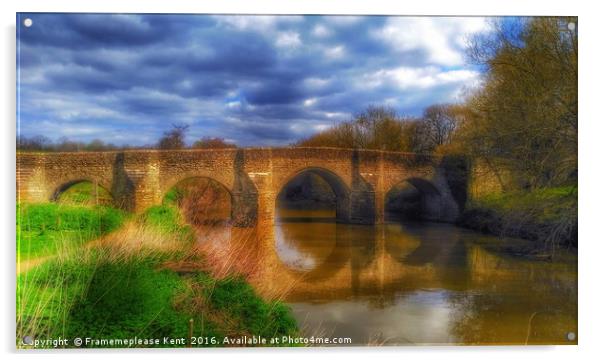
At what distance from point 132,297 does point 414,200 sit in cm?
1325

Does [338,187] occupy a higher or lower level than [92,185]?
lower

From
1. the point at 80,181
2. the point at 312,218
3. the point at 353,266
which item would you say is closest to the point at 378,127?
the point at 353,266

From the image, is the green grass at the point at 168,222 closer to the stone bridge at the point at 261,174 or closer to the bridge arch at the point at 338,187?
the stone bridge at the point at 261,174

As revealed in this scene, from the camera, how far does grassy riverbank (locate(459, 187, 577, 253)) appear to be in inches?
258

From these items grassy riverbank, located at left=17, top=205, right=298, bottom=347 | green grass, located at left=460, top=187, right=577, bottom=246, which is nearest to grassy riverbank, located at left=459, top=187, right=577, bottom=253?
green grass, located at left=460, top=187, right=577, bottom=246

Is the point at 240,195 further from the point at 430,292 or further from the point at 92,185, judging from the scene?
the point at 430,292

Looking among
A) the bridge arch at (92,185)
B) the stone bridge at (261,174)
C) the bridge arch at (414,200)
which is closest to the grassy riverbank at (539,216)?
the stone bridge at (261,174)

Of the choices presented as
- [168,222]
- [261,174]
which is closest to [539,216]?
[168,222]

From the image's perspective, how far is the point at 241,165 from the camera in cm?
1373

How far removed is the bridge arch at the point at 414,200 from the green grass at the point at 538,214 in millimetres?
3512

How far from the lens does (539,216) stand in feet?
25.6

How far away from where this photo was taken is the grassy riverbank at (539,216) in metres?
6.55

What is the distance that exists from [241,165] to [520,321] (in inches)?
353

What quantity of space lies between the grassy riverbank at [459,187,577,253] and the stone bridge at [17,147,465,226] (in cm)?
288
